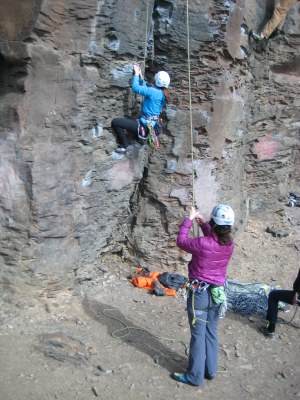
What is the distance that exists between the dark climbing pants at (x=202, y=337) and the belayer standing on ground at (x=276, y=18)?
15.2ft

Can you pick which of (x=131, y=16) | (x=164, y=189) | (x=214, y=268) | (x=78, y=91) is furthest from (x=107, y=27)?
(x=214, y=268)

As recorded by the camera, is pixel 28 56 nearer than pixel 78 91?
Yes

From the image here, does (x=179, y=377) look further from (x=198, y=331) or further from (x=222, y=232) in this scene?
(x=222, y=232)

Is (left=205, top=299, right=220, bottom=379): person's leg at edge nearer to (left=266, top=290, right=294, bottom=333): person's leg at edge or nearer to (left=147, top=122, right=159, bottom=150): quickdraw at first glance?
(left=266, top=290, right=294, bottom=333): person's leg at edge

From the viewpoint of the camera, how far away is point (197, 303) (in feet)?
14.2

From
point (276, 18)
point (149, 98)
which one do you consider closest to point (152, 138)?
point (149, 98)

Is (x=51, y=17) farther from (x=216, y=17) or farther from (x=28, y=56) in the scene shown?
(x=216, y=17)

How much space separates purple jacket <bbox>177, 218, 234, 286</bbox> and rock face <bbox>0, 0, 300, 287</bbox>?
143cm

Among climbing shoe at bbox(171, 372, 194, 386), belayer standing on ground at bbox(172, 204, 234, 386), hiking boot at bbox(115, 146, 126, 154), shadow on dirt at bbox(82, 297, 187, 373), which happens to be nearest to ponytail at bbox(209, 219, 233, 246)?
belayer standing on ground at bbox(172, 204, 234, 386)

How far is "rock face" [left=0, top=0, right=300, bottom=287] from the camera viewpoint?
205 inches

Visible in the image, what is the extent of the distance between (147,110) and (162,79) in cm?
44

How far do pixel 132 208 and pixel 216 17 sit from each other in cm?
290

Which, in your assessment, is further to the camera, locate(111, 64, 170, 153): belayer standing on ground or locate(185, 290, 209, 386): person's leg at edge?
locate(111, 64, 170, 153): belayer standing on ground

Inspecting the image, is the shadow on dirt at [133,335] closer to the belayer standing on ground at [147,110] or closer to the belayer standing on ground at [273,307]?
the belayer standing on ground at [273,307]
